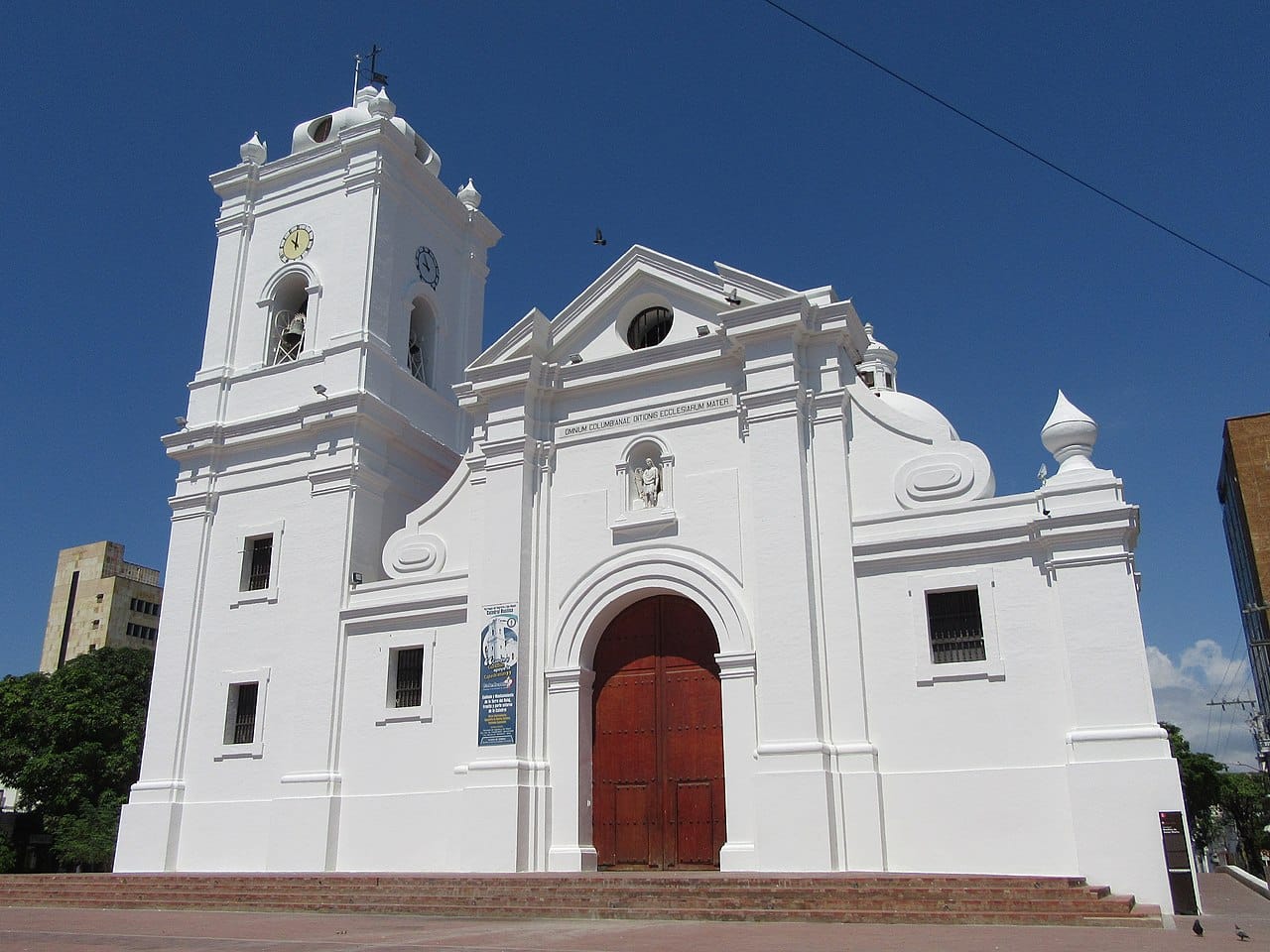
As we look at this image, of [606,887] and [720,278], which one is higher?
[720,278]

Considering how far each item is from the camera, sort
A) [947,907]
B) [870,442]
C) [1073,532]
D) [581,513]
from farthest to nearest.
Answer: [581,513] → [870,442] → [1073,532] → [947,907]

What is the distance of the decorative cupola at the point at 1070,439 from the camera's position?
1547cm

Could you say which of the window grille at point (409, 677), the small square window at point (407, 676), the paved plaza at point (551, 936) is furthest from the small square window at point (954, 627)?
the window grille at point (409, 677)

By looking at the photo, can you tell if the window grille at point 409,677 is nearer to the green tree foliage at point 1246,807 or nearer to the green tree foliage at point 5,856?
the green tree foliage at point 5,856

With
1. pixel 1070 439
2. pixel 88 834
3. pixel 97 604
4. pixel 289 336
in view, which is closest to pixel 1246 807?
pixel 1070 439

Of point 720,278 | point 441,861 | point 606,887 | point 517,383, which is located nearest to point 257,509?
point 517,383

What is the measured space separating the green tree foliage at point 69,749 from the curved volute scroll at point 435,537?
14357 mm

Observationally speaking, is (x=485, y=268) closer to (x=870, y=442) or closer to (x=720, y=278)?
(x=720, y=278)

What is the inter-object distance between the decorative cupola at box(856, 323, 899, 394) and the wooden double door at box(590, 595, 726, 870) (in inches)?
Answer: 483

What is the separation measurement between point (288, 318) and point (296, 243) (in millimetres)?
1672

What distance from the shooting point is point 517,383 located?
19.4 metres

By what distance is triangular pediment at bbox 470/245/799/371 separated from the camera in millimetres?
18906

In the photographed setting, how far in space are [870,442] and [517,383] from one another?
20.9 ft

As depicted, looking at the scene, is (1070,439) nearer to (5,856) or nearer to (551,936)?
(551,936)
